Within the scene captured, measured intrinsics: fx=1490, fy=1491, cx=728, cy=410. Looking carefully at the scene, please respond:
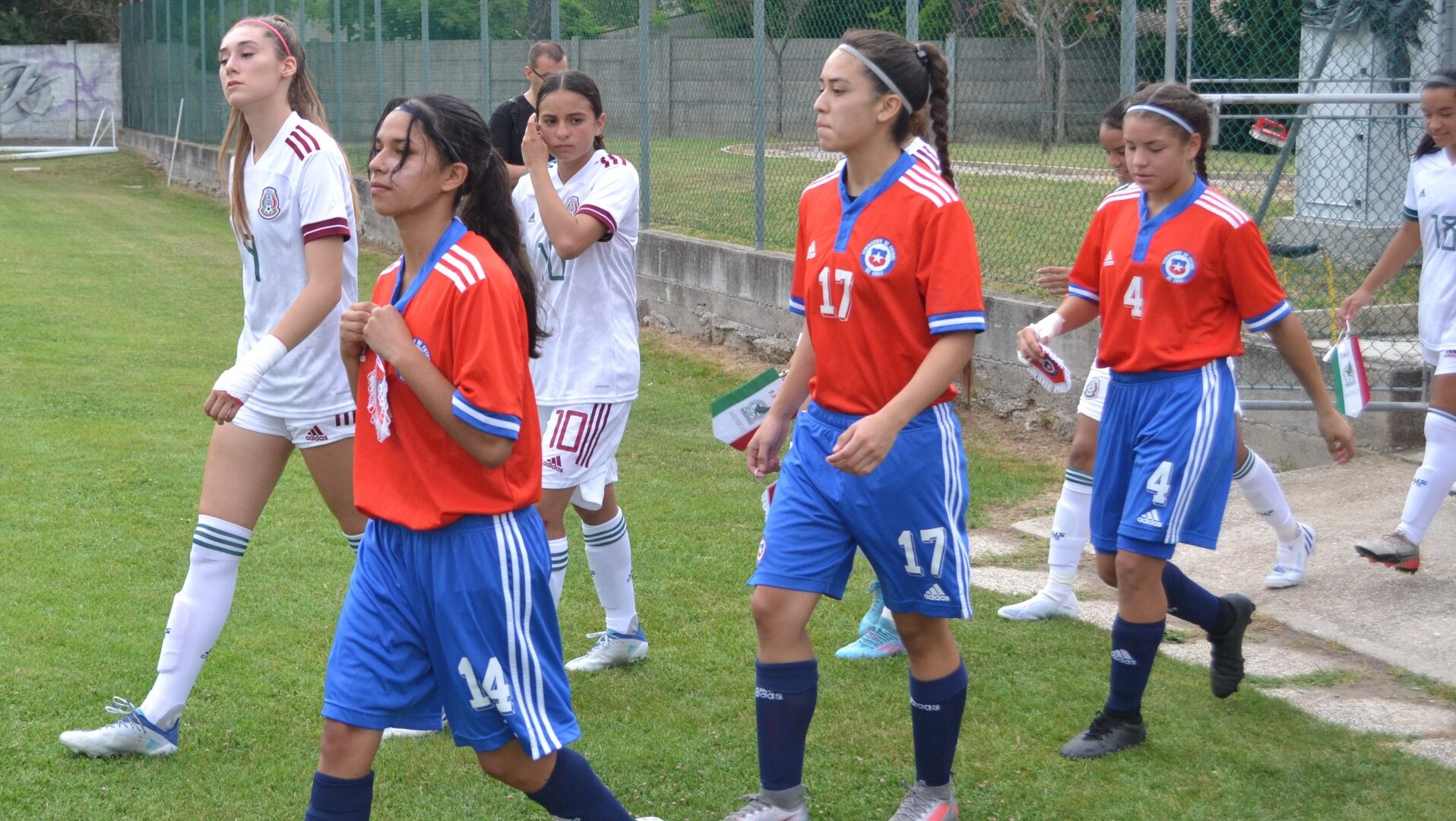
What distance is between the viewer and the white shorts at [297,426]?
425 cm

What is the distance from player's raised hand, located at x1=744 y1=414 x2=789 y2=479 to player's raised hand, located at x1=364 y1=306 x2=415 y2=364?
3.97ft

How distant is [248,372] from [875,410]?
1.54 metres

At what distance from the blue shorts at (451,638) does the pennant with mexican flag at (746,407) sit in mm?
1272

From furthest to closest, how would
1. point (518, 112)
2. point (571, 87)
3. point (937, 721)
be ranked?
point (518, 112) → point (571, 87) → point (937, 721)

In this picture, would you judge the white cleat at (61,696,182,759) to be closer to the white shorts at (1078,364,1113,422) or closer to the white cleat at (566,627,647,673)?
the white cleat at (566,627,647,673)

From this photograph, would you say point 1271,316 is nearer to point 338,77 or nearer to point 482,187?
point 482,187

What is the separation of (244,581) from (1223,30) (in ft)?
21.0

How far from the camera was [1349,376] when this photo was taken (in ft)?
18.0

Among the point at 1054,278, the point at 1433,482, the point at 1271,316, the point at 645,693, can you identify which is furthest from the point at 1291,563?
the point at 645,693

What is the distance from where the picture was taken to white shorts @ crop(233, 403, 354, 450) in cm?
425

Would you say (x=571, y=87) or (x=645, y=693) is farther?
(x=645, y=693)

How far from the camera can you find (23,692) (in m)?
4.68

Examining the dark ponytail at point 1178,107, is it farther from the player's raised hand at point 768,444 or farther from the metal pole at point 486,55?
the metal pole at point 486,55

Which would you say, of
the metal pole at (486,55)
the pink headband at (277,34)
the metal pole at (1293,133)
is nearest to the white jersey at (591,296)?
the pink headband at (277,34)
